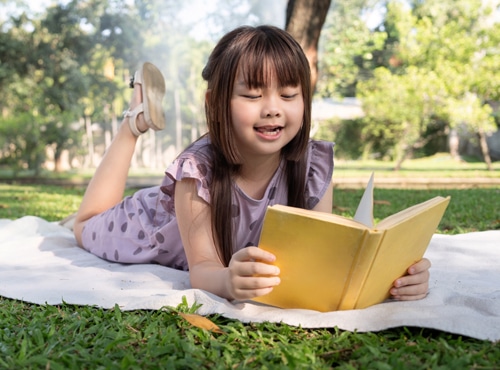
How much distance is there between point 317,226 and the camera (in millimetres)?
1481

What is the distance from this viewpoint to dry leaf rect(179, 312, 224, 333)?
5.09ft

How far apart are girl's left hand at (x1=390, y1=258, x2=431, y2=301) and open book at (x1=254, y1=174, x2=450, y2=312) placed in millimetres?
21

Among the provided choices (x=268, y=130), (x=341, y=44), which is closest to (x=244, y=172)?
(x=268, y=130)

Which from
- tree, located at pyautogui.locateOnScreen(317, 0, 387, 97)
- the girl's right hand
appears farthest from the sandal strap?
tree, located at pyautogui.locateOnScreen(317, 0, 387, 97)

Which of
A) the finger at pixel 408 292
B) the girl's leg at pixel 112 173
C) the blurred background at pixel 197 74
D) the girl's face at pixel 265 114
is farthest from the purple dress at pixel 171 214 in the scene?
the blurred background at pixel 197 74

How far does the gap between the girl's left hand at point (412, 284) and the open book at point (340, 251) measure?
2 cm

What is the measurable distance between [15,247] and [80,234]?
0.33 metres

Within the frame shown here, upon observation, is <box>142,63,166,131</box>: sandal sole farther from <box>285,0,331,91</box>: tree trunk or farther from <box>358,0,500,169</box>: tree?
<box>358,0,500,169</box>: tree

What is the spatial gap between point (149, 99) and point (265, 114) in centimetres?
125

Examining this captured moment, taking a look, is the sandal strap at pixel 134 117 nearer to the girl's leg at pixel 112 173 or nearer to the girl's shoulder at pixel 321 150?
the girl's leg at pixel 112 173

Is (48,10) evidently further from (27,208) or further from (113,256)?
(113,256)

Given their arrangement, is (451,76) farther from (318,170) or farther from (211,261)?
(211,261)

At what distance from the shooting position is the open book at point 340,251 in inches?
57.7

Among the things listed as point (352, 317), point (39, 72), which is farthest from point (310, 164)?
point (39, 72)
